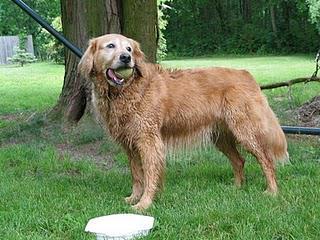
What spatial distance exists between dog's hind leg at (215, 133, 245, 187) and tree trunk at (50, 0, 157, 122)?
2073 mm

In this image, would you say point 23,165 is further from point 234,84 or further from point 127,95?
point 234,84

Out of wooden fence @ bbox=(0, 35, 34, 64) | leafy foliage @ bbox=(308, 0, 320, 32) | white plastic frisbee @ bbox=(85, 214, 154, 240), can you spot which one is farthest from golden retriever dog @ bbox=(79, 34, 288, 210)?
wooden fence @ bbox=(0, 35, 34, 64)

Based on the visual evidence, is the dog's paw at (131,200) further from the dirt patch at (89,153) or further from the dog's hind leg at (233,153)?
the dirt patch at (89,153)

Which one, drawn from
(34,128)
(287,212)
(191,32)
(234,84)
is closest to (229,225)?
(287,212)

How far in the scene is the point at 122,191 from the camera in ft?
18.3

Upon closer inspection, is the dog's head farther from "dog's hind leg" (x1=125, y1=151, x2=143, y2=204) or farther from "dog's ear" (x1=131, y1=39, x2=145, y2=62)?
"dog's hind leg" (x1=125, y1=151, x2=143, y2=204)

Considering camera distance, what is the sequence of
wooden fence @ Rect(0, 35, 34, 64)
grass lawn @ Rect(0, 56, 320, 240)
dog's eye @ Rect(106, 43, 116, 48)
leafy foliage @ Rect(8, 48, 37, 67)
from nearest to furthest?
grass lawn @ Rect(0, 56, 320, 240) → dog's eye @ Rect(106, 43, 116, 48) → leafy foliage @ Rect(8, 48, 37, 67) → wooden fence @ Rect(0, 35, 34, 64)

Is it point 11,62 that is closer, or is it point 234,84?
point 234,84

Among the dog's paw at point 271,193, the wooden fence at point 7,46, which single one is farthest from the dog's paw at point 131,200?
the wooden fence at point 7,46

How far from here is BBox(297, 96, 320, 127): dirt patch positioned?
8336 mm

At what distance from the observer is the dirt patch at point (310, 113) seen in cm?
834

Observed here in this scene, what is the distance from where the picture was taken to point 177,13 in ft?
146

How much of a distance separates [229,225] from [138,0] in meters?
3.99

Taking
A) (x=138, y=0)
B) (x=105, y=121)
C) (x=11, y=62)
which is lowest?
(x=11, y=62)
